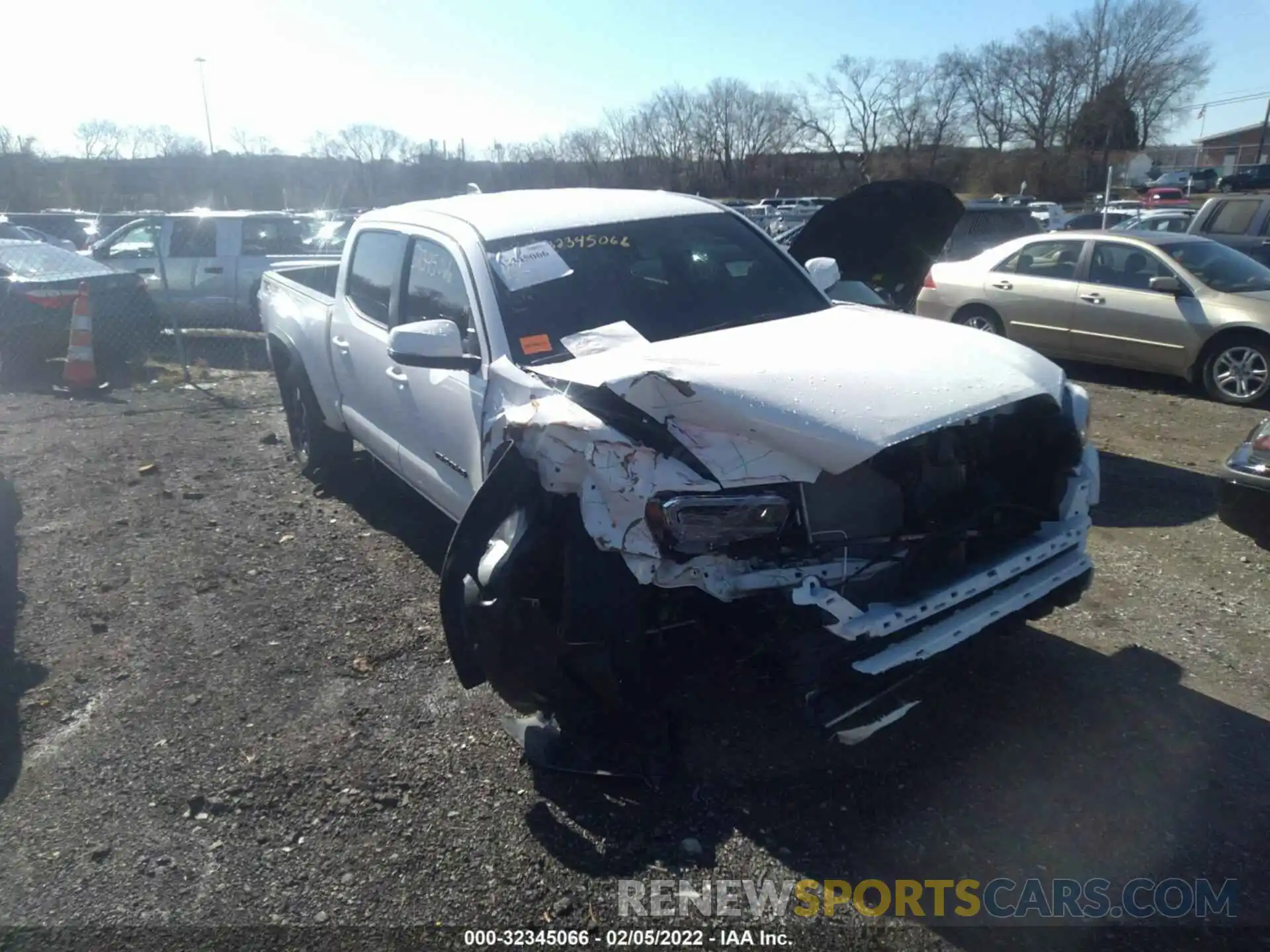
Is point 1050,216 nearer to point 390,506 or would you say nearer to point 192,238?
point 192,238

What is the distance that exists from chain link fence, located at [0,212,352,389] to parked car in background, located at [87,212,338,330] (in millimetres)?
13

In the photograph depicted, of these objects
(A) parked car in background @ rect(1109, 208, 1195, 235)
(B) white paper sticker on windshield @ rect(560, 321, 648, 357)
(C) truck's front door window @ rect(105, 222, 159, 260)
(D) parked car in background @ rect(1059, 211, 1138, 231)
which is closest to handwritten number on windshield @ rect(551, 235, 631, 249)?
(B) white paper sticker on windshield @ rect(560, 321, 648, 357)

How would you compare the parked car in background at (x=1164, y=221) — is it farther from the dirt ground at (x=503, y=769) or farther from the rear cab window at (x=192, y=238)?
the rear cab window at (x=192, y=238)

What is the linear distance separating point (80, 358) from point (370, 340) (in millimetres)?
6901

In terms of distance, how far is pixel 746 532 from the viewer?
2.87m

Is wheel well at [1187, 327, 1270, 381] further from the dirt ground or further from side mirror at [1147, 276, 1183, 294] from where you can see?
the dirt ground

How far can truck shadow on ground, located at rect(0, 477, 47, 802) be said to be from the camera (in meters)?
A: 3.59

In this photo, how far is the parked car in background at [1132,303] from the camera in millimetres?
8375

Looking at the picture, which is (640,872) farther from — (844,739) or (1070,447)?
(1070,447)

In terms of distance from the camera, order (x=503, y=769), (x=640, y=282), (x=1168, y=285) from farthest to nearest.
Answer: (x=1168, y=285)
(x=640, y=282)
(x=503, y=769)

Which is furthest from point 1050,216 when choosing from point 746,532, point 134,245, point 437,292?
point 746,532

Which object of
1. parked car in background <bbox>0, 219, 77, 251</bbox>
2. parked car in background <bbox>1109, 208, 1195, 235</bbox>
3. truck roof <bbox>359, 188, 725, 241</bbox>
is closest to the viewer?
truck roof <bbox>359, 188, 725, 241</bbox>

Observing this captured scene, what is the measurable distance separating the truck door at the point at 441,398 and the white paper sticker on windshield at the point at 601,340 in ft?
1.48

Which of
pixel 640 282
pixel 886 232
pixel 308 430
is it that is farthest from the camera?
pixel 886 232
